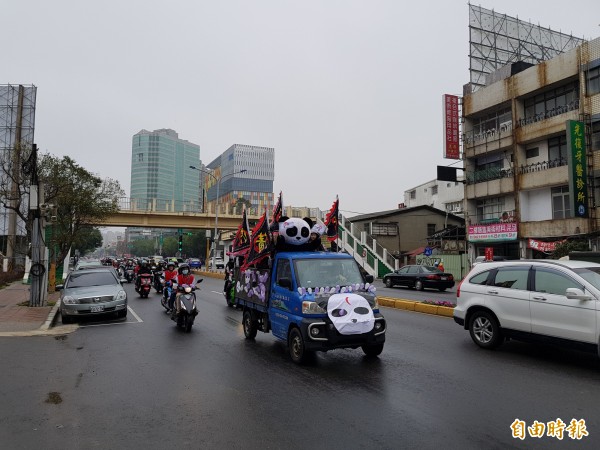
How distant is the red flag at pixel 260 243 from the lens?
27.9 feet

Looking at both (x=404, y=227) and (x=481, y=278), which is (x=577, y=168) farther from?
(x=404, y=227)

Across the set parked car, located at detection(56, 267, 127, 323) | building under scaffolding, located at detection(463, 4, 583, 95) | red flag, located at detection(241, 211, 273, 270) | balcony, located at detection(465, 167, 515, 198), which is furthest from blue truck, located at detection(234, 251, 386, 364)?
building under scaffolding, located at detection(463, 4, 583, 95)

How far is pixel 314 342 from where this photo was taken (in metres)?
6.91

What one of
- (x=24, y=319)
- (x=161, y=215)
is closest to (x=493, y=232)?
(x=24, y=319)

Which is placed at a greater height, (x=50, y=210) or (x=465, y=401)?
(x=50, y=210)

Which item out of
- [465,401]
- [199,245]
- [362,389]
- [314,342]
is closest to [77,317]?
[314,342]

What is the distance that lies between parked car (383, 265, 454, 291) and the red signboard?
44.7 feet

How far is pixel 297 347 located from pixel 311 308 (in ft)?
2.62

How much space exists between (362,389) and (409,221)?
40404 millimetres

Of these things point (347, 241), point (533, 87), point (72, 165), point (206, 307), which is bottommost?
point (206, 307)

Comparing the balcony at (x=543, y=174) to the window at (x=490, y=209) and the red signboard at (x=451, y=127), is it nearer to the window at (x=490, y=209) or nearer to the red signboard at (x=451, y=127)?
the window at (x=490, y=209)

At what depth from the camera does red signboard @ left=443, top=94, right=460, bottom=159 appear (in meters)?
34.5

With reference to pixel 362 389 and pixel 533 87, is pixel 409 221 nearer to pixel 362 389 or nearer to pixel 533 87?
pixel 533 87

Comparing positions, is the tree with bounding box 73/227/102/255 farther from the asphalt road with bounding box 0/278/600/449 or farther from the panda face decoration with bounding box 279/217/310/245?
the panda face decoration with bounding box 279/217/310/245
